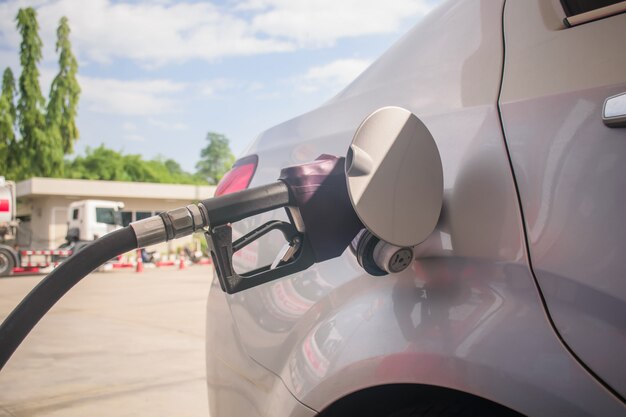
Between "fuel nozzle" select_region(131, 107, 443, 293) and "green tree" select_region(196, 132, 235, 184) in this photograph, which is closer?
"fuel nozzle" select_region(131, 107, 443, 293)

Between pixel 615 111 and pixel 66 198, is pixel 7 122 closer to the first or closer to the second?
pixel 66 198

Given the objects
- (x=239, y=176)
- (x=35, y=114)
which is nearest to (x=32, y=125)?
(x=35, y=114)

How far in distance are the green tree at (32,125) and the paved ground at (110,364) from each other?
2772 cm

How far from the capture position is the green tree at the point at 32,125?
108ft

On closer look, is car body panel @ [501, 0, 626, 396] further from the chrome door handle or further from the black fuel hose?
the black fuel hose

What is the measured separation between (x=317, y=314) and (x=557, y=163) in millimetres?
577

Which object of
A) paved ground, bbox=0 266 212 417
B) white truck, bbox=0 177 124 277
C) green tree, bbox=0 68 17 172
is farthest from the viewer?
green tree, bbox=0 68 17 172

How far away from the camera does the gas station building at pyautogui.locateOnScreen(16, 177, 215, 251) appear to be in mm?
22703

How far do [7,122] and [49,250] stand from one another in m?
19.8

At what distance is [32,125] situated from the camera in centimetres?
3284

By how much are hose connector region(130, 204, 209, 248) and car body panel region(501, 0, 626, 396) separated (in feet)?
1.84

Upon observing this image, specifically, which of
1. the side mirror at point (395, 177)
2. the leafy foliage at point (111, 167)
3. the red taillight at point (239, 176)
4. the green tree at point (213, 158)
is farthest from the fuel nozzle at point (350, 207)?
the green tree at point (213, 158)

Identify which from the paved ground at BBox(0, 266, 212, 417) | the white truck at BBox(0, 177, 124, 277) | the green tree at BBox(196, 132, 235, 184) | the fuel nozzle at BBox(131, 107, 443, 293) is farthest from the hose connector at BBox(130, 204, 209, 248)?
the green tree at BBox(196, 132, 235, 184)

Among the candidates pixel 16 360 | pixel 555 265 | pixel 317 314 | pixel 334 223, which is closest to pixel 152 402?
pixel 16 360
